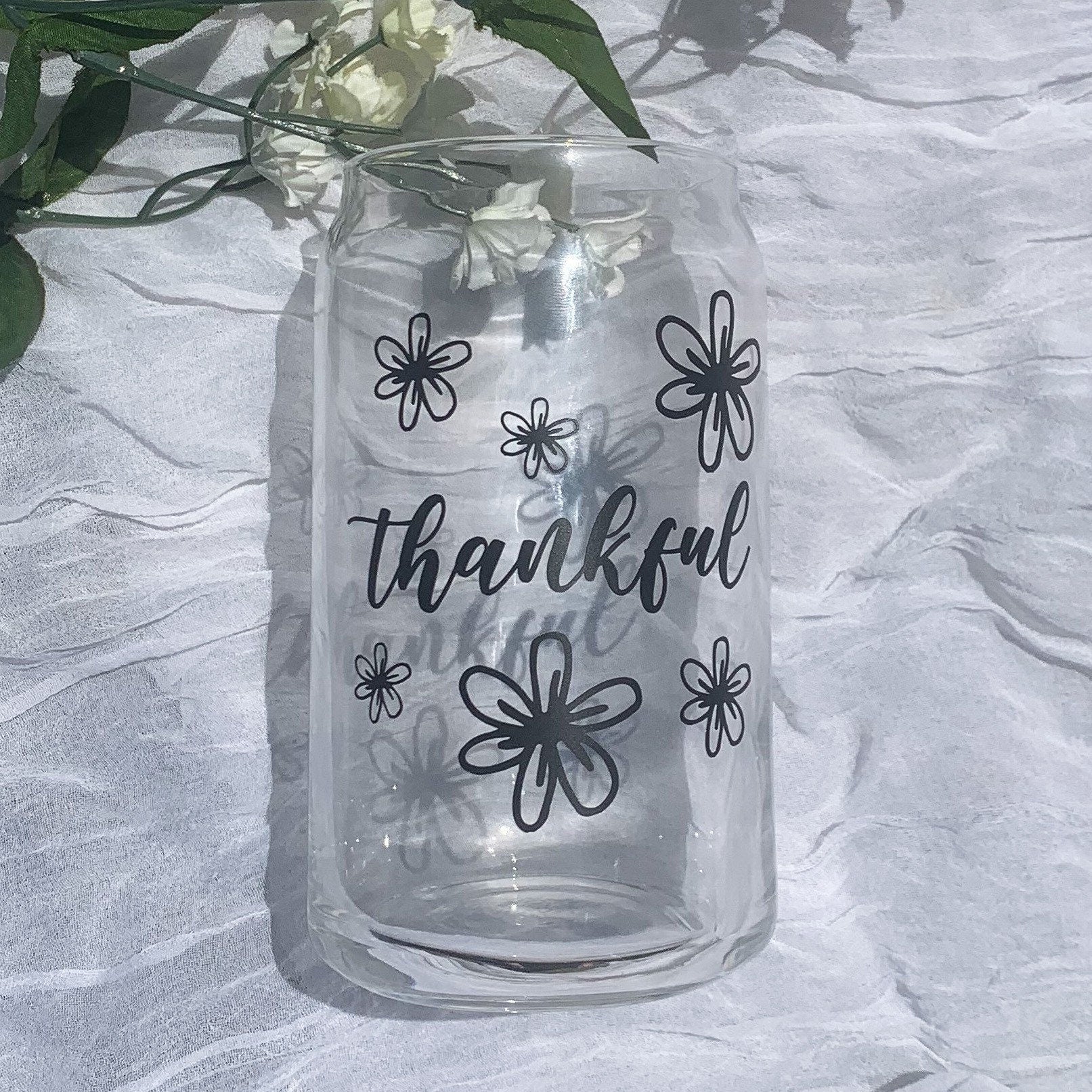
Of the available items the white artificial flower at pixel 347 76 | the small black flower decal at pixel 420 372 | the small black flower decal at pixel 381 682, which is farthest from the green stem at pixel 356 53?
the small black flower decal at pixel 381 682

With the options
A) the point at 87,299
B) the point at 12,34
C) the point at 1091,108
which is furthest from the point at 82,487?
the point at 1091,108

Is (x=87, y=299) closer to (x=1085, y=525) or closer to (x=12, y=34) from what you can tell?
(x=12, y=34)

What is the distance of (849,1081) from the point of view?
0.51 metres

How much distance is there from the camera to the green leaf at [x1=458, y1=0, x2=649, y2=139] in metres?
0.42

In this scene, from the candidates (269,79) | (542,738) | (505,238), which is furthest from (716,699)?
(269,79)

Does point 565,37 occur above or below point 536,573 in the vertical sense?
above

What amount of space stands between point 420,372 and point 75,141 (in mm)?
188

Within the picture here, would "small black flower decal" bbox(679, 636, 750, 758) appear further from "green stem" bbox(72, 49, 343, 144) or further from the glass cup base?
"green stem" bbox(72, 49, 343, 144)


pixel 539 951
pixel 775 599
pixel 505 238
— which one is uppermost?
pixel 505 238

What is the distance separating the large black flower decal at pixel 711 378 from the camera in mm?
417

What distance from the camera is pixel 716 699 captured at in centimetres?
42

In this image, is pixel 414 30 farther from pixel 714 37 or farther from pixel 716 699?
pixel 716 699

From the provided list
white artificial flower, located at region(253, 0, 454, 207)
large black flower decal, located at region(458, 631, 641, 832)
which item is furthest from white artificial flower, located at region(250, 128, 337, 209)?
large black flower decal, located at region(458, 631, 641, 832)

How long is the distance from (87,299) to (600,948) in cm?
33
